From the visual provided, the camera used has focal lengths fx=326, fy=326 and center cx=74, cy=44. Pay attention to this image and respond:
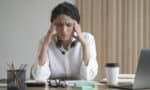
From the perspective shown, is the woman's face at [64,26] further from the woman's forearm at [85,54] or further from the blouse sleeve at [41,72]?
the blouse sleeve at [41,72]

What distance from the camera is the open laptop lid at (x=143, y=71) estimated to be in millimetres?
1703

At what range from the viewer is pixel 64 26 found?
2471 millimetres

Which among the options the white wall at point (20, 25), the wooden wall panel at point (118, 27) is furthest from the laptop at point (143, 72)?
the white wall at point (20, 25)

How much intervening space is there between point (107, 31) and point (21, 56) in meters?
1.10

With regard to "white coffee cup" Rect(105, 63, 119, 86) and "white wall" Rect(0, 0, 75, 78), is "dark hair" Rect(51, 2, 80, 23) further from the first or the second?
"white wall" Rect(0, 0, 75, 78)

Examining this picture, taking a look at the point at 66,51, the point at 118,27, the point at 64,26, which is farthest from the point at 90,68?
the point at 118,27

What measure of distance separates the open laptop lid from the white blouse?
2.23ft

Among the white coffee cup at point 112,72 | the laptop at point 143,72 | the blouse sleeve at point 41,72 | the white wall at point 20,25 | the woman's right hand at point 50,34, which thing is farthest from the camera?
the white wall at point 20,25

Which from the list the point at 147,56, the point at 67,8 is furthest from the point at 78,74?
the point at 147,56

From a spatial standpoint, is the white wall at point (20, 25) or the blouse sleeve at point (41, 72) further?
the white wall at point (20, 25)

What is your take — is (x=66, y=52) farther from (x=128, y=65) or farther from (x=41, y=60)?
(x=128, y=65)

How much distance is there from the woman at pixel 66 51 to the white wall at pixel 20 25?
1.43m

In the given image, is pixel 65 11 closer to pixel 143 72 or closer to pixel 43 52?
pixel 43 52

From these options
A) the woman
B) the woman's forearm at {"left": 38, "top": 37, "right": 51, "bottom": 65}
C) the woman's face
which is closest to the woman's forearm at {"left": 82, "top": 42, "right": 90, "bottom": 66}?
the woman
